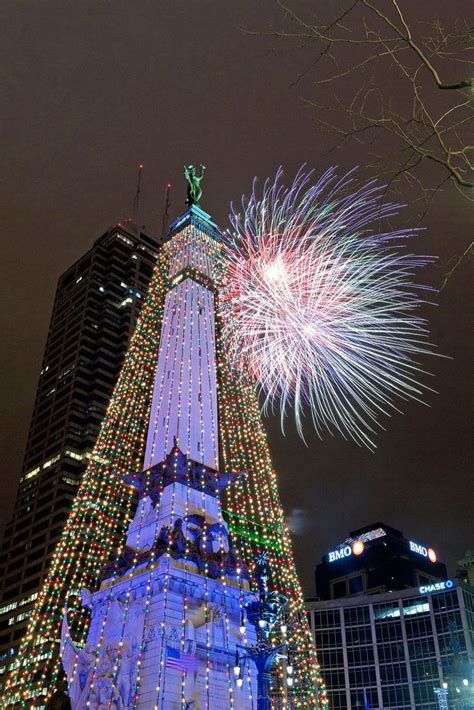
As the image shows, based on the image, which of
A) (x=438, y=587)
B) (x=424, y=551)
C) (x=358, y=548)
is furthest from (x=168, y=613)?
(x=424, y=551)

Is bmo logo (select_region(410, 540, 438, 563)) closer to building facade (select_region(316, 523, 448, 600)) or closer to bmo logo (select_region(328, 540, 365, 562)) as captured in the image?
building facade (select_region(316, 523, 448, 600))

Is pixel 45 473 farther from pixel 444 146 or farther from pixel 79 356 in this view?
pixel 444 146

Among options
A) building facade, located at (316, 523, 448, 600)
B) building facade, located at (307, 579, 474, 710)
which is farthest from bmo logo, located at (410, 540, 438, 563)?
building facade, located at (307, 579, 474, 710)

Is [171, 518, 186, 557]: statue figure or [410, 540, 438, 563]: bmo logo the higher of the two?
[410, 540, 438, 563]: bmo logo

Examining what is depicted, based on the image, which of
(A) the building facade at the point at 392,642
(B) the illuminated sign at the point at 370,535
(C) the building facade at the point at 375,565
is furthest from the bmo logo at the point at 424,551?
(A) the building facade at the point at 392,642

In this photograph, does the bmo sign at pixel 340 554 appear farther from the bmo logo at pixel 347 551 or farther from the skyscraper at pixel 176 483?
the skyscraper at pixel 176 483

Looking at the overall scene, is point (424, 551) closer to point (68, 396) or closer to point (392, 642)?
point (392, 642)
